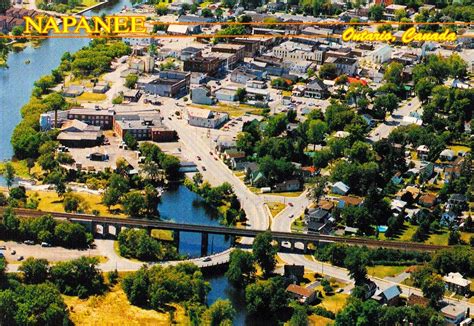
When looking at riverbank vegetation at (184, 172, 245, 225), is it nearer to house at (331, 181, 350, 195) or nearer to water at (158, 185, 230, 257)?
water at (158, 185, 230, 257)

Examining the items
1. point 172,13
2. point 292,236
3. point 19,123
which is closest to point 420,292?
point 292,236

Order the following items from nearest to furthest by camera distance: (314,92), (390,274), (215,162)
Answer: (390,274) < (215,162) < (314,92)

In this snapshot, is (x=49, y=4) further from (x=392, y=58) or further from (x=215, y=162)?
(x=215, y=162)

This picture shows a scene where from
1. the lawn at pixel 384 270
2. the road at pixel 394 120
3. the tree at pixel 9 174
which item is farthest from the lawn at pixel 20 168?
the road at pixel 394 120

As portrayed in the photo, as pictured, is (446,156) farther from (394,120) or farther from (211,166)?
(211,166)

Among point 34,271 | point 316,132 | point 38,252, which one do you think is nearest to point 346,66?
point 316,132

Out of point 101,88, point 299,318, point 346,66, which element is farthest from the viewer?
point 346,66
